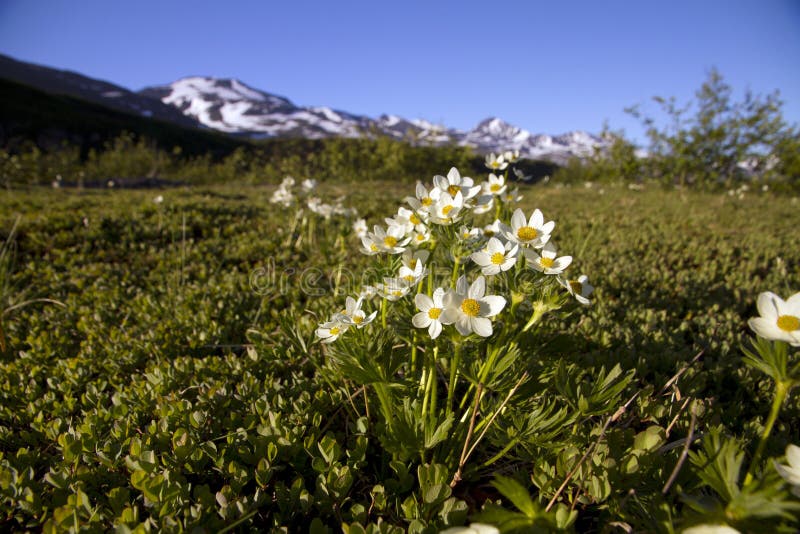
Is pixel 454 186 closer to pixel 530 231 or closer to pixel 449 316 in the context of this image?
pixel 530 231

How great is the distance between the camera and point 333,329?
4.40 feet

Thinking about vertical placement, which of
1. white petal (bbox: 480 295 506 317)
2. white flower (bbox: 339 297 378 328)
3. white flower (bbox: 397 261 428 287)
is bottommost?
white flower (bbox: 339 297 378 328)

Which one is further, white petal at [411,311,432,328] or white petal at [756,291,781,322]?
white petal at [411,311,432,328]

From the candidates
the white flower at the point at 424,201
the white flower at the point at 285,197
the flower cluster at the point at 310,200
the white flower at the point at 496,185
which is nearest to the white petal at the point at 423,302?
the white flower at the point at 424,201

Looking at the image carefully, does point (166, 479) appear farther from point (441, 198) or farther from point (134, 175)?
point (134, 175)

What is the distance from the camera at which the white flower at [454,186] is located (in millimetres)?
1412

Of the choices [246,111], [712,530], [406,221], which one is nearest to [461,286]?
[406,221]

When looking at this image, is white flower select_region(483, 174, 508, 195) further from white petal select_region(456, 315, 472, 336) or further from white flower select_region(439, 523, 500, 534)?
white flower select_region(439, 523, 500, 534)

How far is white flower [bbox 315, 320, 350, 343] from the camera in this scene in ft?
4.00

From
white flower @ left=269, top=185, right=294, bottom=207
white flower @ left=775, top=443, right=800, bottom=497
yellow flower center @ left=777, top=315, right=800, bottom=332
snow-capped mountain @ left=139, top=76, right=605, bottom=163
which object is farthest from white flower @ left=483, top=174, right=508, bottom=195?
snow-capped mountain @ left=139, top=76, right=605, bottom=163

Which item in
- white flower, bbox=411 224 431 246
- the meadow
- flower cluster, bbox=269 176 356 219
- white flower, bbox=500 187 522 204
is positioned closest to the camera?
the meadow

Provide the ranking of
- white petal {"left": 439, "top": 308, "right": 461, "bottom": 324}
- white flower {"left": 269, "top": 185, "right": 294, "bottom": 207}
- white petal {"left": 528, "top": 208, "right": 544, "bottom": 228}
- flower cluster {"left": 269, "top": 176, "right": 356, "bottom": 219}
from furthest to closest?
white flower {"left": 269, "top": 185, "right": 294, "bottom": 207} < flower cluster {"left": 269, "top": 176, "right": 356, "bottom": 219} < white petal {"left": 528, "top": 208, "right": 544, "bottom": 228} < white petal {"left": 439, "top": 308, "right": 461, "bottom": 324}

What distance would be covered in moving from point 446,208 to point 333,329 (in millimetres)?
552

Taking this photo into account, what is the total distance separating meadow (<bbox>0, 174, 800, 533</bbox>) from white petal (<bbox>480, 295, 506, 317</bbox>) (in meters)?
0.07
